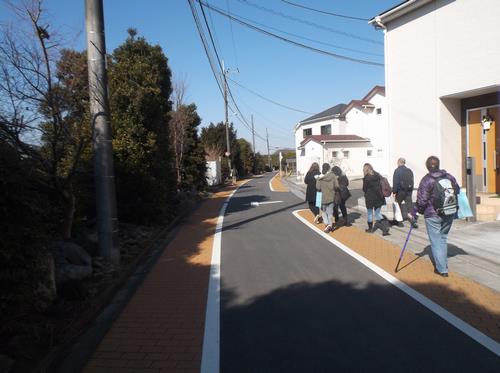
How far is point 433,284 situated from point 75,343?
4.68m

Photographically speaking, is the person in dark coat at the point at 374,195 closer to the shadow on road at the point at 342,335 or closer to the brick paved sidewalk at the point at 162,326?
the shadow on road at the point at 342,335

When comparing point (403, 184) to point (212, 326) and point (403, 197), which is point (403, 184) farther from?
point (212, 326)

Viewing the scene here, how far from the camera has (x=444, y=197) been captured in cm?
593

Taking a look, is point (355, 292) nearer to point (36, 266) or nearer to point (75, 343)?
point (75, 343)

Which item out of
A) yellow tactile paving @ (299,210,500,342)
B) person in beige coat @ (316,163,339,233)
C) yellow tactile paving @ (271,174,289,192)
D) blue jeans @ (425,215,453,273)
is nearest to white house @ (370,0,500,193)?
person in beige coat @ (316,163,339,233)

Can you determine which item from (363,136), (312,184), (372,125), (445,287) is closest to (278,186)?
(363,136)

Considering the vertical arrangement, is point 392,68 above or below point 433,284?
above

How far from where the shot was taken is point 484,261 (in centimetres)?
674

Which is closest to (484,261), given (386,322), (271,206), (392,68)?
(386,322)

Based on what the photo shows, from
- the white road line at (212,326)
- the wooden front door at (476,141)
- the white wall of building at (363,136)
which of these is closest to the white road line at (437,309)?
the white road line at (212,326)

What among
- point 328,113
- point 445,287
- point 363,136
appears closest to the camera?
point 445,287

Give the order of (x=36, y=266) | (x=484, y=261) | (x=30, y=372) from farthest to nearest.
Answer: (x=484, y=261), (x=36, y=266), (x=30, y=372)

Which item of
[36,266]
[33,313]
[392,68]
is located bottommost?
[33,313]

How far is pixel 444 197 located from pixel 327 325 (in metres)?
2.86
